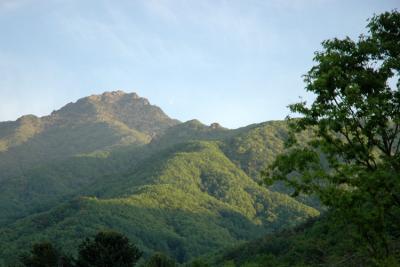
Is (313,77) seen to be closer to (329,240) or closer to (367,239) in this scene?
(367,239)

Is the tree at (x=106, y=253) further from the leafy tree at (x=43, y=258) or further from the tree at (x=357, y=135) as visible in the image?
the tree at (x=357, y=135)

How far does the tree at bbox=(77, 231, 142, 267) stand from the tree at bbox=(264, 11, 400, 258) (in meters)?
65.4

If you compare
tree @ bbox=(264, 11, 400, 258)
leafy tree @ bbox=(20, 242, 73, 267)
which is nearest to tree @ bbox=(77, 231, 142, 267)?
leafy tree @ bbox=(20, 242, 73, 267)

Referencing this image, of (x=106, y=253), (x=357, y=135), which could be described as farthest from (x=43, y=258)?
(x=357, y=135)

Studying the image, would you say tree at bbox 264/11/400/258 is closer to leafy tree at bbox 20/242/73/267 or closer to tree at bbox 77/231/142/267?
tree at bbox 77/231/142/267

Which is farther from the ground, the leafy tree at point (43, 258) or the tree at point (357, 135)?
the tree at point (357, 135)

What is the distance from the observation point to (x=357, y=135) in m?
21.9

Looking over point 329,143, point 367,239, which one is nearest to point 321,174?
point 329,143

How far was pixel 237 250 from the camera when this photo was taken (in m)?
182

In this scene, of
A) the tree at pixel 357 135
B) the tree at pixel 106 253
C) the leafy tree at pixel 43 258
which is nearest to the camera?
the tree at pixel 357 135

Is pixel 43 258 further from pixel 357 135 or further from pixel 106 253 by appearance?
pixel 357 135

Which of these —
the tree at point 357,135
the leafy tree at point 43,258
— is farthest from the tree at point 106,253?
the tree at point 357,135

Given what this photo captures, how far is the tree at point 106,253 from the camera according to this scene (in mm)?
84188

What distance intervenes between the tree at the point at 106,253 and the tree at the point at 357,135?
65369 mm
